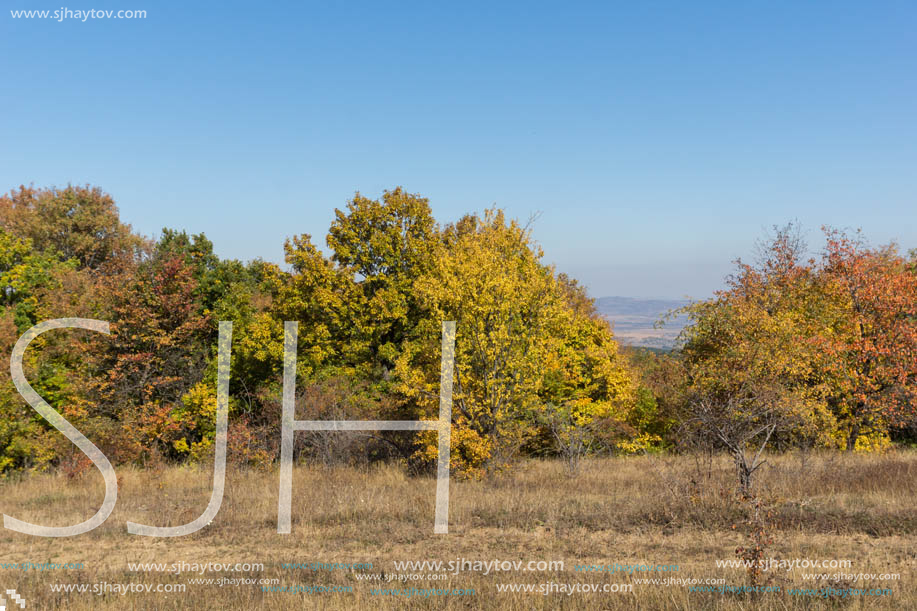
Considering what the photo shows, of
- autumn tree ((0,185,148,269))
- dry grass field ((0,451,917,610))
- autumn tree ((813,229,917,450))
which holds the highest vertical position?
autumn tree ((0,185,148,269))

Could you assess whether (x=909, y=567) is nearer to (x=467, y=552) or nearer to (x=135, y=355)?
(x=467, y=552)

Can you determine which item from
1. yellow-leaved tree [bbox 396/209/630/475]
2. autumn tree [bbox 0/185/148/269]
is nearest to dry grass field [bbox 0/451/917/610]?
yellow-leaved tree [bbox 396/209/630/475]

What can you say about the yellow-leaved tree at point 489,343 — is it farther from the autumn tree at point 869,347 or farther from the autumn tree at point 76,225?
the autumn tree at point 76,225

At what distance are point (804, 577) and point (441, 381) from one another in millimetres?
10362

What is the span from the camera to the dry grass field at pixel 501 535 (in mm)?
7109

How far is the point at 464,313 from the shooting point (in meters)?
16.2

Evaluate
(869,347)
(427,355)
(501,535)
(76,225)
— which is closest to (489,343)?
(427,355)

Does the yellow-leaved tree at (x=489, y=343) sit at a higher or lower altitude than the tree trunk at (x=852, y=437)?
higher

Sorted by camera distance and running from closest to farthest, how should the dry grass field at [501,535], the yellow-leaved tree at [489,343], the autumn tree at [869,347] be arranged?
the dry grass field at [501,535]
the yellow-leaved tree at [489,343]
the autumn tree at [869,347]

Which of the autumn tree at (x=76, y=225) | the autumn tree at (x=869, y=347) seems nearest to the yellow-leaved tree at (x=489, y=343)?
the autumn tree at (x=869, y=347)

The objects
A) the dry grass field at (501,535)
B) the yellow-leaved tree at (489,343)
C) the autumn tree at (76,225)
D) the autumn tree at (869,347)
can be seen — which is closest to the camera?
the dry grass field at (501,535)

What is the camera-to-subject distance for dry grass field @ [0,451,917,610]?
7109 millimetres

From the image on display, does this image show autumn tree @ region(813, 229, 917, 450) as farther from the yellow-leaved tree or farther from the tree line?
the yellow-leaved tree

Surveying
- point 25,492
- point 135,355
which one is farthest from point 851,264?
point 25,492
